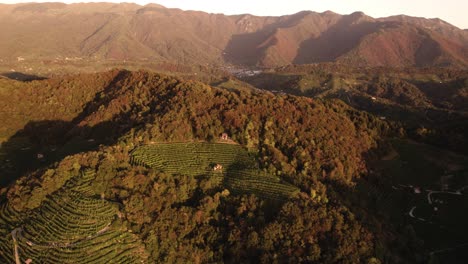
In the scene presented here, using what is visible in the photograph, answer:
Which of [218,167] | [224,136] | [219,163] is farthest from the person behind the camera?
[224,136]

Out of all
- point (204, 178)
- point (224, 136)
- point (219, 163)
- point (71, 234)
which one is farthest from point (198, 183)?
point (71, 234)

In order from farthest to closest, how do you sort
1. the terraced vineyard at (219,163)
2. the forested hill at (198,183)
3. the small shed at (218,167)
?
the small shed at (218,167), the terraced vineyard at (219,163), the forested hill at (198,183)

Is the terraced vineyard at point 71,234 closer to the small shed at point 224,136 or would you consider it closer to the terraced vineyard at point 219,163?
the terraced vineyard at point 219,163

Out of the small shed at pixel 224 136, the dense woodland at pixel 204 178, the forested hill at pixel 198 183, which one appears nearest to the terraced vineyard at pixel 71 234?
the forested hill at pixel 198 183

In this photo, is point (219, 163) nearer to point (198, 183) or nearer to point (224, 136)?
point (198, 183)

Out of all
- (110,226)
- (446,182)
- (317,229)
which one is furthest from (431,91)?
(110,226)

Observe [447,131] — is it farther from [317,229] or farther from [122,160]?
[122,160]
